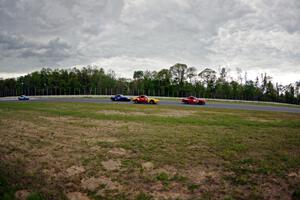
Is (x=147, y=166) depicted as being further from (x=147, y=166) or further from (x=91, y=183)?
(x=91, y=183)

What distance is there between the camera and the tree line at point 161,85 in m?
64.2

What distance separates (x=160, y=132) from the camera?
319 inches

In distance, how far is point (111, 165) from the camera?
4.73 metres

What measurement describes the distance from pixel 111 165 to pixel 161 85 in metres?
64.3

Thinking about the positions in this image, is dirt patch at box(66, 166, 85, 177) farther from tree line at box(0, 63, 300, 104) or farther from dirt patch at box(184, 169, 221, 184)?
tree line at box(0, 63, 300, 104)

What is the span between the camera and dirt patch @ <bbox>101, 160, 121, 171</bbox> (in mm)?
4562

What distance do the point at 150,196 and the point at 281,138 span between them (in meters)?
7.18

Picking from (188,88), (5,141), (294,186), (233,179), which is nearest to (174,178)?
(233,179)

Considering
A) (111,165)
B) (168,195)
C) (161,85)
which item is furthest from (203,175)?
(161,85)

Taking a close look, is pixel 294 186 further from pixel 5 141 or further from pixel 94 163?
pixel 5 141

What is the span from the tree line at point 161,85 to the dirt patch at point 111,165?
5489 centimetres

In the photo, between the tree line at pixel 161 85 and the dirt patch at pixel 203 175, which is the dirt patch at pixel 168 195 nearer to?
the dirt patch at pixel 203 175

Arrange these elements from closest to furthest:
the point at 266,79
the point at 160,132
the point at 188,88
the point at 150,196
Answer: the point at 150,196
the point at 160,132
the point at 188,88
the point at 266,79

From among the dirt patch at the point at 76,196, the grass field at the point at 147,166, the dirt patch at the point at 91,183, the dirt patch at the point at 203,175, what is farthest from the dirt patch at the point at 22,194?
the dirt patch at the point at 203,175
